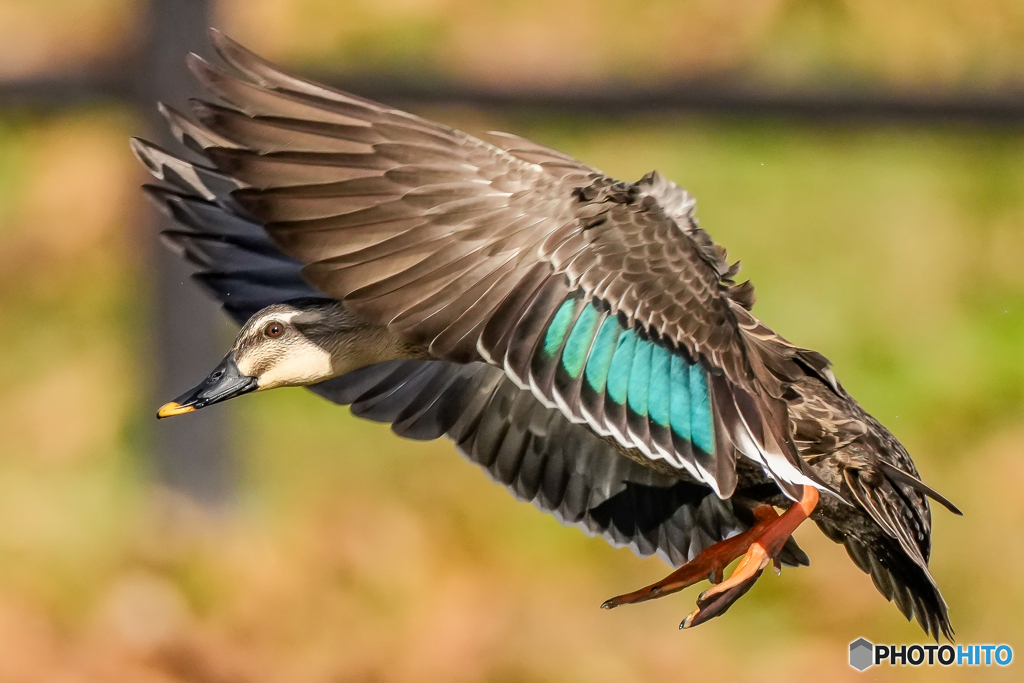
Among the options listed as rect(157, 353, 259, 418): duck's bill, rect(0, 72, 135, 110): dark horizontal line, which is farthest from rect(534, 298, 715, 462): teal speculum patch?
rect(0, 72, 135, 110): dark horizontal line

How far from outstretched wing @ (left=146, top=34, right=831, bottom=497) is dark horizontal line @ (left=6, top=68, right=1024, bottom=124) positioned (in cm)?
234

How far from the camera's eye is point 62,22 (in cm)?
653

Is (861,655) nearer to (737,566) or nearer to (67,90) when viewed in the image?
(737,566)

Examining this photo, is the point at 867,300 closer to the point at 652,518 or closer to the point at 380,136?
Result: the point at 652,518

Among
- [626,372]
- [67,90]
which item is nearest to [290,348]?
[626,372]

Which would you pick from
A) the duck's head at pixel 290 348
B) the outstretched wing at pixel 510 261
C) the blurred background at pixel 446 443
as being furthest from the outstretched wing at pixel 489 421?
the blurred background at pixel 446 443

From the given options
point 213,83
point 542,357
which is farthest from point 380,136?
point 542,357

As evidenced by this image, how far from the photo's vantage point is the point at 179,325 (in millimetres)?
5055

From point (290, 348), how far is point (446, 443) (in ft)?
9.17

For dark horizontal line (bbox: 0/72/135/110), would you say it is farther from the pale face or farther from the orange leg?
the orange leg

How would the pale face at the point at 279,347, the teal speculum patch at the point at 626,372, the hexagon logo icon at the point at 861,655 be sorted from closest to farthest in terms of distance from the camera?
the teal speculum patch at the point at 626,372 < the pale face at the point at 279,347 < the hexagon logo icon at the point at 861,655

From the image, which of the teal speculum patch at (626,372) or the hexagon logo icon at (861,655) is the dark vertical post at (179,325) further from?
the teal speculum patch at (626,372)

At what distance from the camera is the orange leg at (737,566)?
2773mm

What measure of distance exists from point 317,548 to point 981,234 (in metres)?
3.67
